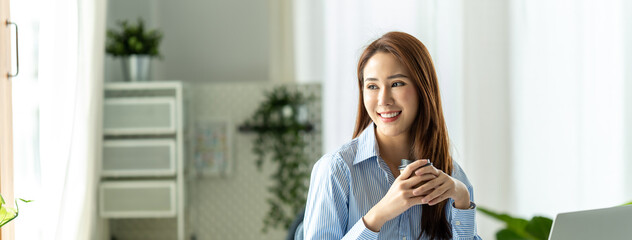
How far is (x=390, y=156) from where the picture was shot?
1578mm

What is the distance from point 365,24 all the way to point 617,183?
139 cm

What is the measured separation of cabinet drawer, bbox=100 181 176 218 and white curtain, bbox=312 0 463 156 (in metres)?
1.08

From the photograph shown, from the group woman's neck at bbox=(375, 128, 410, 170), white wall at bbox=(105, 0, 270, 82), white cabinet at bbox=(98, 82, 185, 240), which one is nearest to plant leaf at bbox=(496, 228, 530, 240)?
woman's neck at bbox=(375, 128, 410, 170)

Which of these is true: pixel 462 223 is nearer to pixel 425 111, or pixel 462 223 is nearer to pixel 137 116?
pixel 425 111

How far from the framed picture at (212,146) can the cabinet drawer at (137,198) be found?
0.45 metres

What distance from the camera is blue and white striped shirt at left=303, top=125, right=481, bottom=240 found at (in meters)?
1.46

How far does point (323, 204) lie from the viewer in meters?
1.47

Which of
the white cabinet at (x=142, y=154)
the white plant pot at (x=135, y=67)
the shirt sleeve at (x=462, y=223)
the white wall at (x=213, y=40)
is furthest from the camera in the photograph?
the white wall at (x=213, y=40)

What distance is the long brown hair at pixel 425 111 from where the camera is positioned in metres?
1.45

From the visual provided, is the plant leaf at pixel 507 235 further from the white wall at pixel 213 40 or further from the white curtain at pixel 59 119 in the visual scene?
the white wall at pixel 213 40

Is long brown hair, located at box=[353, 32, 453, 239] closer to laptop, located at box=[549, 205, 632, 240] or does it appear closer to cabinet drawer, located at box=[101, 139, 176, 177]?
laptop, located at box=[549, 205, 632, 240]

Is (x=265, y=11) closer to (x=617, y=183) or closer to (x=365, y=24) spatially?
(x=365, y=24)

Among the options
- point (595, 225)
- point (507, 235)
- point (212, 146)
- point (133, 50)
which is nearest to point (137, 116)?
point (133, 50)

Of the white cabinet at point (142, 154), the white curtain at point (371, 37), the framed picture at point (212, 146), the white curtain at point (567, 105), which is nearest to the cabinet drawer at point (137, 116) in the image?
the white cabinet at point (142, 154)
